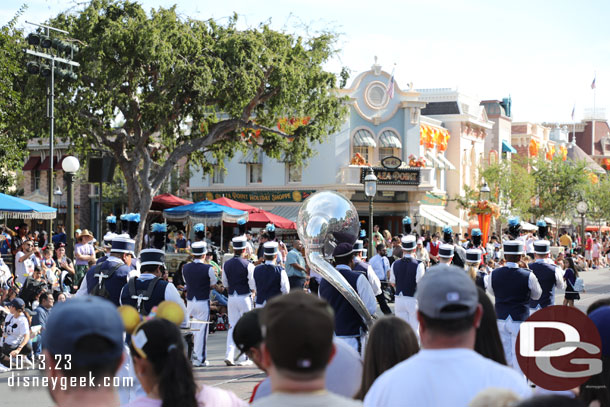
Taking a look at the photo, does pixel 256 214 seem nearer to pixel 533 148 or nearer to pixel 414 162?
pixel 414 162

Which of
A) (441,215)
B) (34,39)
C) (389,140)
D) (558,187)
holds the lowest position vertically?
(441,215)

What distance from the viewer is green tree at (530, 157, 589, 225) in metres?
49.8

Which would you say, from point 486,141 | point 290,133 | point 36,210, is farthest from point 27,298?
point 486,141

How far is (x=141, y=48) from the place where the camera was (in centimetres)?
2459

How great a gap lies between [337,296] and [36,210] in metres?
10.5

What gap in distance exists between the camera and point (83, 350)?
2.79m

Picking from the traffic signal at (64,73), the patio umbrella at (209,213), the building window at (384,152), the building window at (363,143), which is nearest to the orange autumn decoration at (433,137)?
the building window at (384,152)

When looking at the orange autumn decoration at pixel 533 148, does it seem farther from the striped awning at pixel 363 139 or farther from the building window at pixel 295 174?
the building window at pixel 295 174

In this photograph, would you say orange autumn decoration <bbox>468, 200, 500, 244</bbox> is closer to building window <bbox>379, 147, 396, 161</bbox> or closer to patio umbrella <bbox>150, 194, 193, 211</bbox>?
building window <bbox>379, 147, 396, 161</bbox>

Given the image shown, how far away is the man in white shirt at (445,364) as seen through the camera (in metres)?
3.10

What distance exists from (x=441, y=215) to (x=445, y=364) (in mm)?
40792

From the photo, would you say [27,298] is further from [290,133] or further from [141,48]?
[290,133]

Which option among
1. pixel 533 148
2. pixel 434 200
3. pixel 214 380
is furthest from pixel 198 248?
pixel 533 148

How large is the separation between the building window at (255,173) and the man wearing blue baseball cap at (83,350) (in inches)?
1511
